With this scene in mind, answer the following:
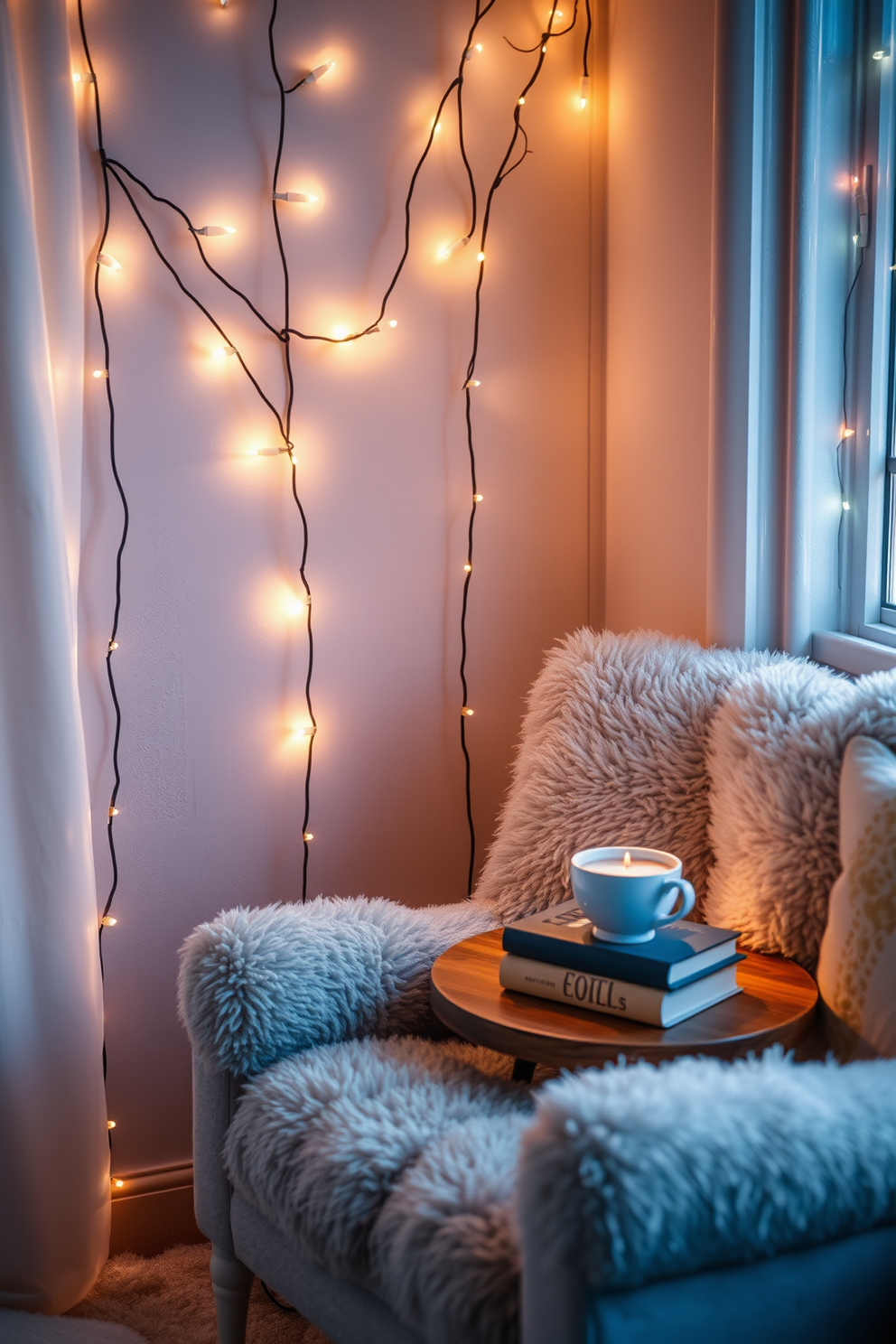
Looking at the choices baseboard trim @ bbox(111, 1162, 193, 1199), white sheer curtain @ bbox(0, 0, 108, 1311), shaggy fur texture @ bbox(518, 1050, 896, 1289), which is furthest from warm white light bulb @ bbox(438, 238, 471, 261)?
baseboard trim @ bbox(111, 1162, 193, 1199)

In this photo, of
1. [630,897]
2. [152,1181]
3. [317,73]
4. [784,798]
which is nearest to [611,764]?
[784,798]

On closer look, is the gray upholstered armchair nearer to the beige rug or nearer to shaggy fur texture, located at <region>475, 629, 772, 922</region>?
shaggy fur texture, located at <region>475, 629, 772, 922</region>

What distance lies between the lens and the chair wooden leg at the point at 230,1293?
51.9 inches

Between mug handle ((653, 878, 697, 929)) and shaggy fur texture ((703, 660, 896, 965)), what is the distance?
179mm

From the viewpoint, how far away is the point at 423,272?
1.87 m

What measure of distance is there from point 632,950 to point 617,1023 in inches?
2.9

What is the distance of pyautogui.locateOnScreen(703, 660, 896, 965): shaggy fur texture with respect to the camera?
3.99 ft

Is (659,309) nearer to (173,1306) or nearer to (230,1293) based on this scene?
(230,1293)

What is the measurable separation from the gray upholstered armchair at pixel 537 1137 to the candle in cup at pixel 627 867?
22 cm

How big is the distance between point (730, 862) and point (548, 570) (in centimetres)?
84

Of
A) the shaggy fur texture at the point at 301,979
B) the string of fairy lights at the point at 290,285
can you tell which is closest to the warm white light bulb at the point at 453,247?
the string of fairy lights at the point at 290,285

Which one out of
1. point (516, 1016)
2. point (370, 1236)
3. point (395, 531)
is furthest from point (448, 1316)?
point (395, 531)

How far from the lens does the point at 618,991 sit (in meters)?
1.08

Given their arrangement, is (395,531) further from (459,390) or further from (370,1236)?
(370,1236)
